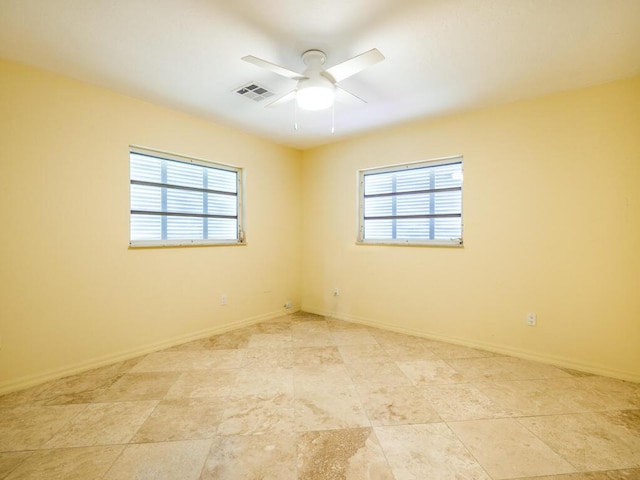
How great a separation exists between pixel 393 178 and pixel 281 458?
325cm

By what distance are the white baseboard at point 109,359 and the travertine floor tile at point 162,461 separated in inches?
54.3

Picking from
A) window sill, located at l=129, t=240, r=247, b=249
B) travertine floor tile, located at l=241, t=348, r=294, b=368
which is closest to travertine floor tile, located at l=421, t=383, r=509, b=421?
travertine floor tile, located at l=241, t=348, r=294, b=368

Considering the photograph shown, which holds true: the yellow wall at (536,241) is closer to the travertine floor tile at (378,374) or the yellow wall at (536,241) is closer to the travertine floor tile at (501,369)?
the travertine floor tile at (501,369)

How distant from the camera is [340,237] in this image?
167 inches

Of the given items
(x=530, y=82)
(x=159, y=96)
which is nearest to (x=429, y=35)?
(x=530, y=82)

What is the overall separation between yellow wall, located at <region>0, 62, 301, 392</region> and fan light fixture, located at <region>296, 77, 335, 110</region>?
5.76 feet

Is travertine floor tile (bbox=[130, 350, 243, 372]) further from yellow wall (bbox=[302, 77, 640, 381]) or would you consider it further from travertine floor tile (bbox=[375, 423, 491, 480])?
yellow wall (bbox=[302, 77, 640, 381])

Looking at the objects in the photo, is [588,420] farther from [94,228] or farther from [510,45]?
[94,228]

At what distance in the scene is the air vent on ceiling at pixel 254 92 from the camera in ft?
8.57

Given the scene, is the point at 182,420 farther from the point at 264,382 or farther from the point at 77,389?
the point at 77,389

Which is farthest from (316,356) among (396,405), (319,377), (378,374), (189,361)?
(189,361)

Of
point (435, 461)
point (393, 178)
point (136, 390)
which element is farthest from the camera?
point (393, 178)

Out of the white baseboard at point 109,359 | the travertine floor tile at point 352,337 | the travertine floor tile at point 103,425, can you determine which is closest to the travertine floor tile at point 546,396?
the travertine floor tile at point 352,337

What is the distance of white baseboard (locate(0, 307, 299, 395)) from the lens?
88.9 inches
